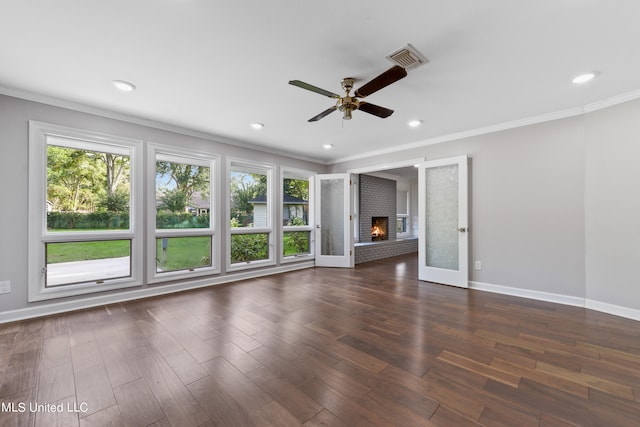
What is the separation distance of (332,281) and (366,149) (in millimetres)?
2740

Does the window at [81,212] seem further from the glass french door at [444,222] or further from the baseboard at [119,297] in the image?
the glass french door at [444,222]

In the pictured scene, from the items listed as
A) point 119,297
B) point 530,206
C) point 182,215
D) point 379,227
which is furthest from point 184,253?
point 379,227

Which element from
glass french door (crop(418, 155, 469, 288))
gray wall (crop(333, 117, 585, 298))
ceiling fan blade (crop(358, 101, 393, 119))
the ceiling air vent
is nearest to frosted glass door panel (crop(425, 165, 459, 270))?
glass french door (crop(418, 155, 469, 288))

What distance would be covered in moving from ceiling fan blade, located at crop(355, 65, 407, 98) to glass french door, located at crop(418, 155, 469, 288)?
8.53 feet

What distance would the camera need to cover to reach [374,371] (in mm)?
1903

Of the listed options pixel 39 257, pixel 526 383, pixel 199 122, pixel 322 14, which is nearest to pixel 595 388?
pixel 526 383

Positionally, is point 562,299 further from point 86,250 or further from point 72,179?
point 72,179

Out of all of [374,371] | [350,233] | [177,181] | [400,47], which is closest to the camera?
[374,371]

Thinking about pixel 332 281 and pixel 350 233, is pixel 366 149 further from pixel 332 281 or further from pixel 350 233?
pixel 332 281

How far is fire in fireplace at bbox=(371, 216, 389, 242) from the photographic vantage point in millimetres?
7770

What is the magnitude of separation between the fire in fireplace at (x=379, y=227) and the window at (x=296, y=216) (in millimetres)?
2467

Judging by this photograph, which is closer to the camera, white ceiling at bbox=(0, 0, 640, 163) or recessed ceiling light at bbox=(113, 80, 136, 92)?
white ceiling at bbox=(0, 0, 640, 163)

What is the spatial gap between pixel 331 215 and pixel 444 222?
2495mm

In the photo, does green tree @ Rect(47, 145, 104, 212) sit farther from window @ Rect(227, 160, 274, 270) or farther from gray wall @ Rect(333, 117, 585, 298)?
gray wall @ Rect(333, 117, 585, 298)
